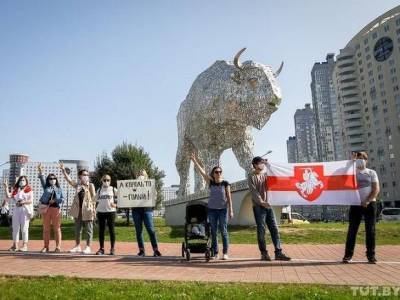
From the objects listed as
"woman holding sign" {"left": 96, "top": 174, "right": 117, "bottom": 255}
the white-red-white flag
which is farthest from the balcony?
"woman holding sign" {"left": 96, "top": 174, "right": 117, "bottom": 255}

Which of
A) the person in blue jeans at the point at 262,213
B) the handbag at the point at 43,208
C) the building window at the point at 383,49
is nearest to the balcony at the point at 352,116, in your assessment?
the building window at the point at 383,49

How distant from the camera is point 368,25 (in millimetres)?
83625

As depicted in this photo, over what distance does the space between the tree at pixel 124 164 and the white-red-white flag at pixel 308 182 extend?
24208 mm

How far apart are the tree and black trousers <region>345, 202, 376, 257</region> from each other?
26075mm

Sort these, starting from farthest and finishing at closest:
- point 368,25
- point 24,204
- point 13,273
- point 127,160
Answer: point 368,25, point 127,160, point 24,204, point 13,273

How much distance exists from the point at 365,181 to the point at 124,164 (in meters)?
27.3

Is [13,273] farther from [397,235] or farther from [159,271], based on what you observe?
[397,235]

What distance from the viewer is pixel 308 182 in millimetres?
9031

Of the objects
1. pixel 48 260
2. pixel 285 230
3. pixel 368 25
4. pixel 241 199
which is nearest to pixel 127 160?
pixel 241 199

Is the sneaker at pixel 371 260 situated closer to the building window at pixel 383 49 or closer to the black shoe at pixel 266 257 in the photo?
the black shoe at pixel 266 257

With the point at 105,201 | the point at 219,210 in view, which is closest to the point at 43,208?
the point at 105,201

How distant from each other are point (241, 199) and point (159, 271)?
11432 mm

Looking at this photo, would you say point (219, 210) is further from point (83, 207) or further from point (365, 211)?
point (83, 207)

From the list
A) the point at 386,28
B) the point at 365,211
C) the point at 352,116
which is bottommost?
the point at 365,211
